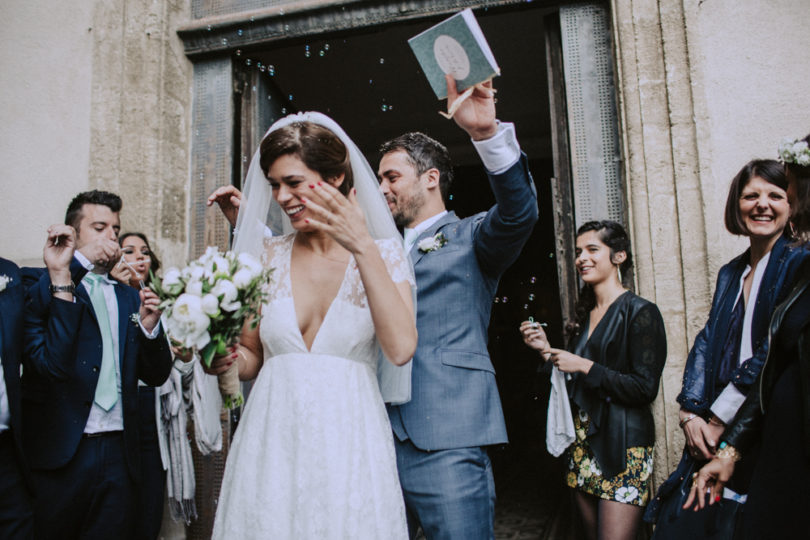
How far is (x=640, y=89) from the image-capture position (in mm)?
3674

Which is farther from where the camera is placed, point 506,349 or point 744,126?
point 506,349

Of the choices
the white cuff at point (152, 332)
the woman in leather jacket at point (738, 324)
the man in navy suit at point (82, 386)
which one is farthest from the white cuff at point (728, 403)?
the white cuff at point (152, 332)

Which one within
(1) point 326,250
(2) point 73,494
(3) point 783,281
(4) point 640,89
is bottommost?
(2) point 73,494

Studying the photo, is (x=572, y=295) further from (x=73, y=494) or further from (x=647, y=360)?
(x=73, y=494)

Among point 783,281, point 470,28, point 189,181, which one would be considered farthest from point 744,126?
point 189,181

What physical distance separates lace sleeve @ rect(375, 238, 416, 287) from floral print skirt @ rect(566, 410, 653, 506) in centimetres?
166

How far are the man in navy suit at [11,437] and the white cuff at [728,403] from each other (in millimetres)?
3015

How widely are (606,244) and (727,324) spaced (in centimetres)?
94

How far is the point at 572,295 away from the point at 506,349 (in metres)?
7.32

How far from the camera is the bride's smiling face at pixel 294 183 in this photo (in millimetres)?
2016

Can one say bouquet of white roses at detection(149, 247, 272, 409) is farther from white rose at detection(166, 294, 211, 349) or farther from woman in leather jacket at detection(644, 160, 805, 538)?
woman in leather jacket at detection(644, 160, 805, 538)

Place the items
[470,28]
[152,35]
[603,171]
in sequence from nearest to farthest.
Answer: [470,28] < [603,171] < [152,35]

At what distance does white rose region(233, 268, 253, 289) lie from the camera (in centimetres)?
180

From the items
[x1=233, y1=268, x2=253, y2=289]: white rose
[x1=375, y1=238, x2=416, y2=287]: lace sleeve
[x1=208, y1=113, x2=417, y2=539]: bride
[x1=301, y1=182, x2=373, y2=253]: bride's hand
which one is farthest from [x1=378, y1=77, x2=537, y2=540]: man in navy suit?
[x1=233, y1=268, x2=253, y2=289]: white rose
